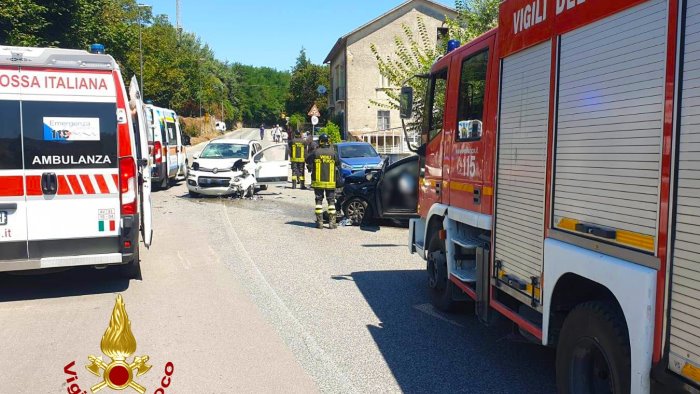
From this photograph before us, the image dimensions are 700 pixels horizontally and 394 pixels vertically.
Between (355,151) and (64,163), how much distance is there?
40.9 ft

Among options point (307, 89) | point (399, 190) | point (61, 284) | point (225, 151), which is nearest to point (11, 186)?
point (61, 284)

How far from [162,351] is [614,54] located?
4064 millimetres

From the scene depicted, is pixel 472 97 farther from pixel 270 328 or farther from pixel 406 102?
pixel 270 328

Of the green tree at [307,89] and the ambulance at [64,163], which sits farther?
the green tree at [307,89]

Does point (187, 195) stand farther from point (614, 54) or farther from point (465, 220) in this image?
point (614, 54)

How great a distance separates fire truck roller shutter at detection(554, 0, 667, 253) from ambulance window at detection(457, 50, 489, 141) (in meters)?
1.47

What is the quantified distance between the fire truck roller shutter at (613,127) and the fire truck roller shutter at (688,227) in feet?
0.50

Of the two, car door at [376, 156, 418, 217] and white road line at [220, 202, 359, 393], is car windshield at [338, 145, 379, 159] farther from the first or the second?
white road line at [220, 202, 359, 393]

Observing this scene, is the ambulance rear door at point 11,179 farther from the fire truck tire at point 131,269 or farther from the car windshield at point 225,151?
the car windshield at point 225,151

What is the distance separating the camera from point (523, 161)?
13.8 feet

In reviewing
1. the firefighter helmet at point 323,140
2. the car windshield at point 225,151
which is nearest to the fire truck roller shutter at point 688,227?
the firefighter helmet at point 323,140

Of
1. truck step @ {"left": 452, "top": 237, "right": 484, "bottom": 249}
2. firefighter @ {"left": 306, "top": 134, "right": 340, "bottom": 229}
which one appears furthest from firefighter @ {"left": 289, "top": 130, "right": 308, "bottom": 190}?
truck step @ {"left": 452, "top": 237, "right": 484, "bottom": 249}

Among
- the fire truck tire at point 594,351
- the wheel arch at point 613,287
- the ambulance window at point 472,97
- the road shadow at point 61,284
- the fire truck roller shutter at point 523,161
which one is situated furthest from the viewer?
the road shadow at point 61,284

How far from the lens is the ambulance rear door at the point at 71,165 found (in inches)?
252
